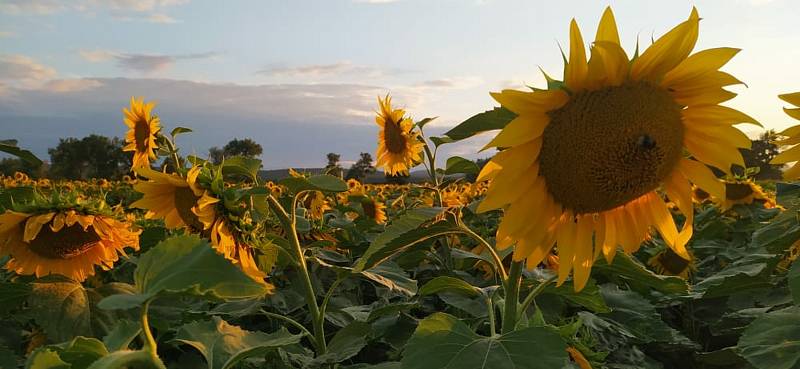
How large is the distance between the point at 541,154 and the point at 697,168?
489 mm

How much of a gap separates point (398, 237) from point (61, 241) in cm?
155

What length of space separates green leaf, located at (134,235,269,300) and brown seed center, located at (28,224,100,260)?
1913 mm

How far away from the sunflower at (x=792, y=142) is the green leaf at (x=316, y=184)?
4.95ft

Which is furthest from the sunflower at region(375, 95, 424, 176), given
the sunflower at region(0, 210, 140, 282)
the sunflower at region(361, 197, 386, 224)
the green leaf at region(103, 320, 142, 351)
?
the green leaf at region(103, 320, 142, 351)

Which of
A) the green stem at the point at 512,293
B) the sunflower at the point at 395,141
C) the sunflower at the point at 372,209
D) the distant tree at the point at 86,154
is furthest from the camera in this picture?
the distant tree at the point at 86,154

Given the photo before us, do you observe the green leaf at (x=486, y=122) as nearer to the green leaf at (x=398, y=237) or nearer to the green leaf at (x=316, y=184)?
the green leaf at (x=398, y=237)

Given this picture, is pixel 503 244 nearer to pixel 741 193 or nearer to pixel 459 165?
pixel 459 165

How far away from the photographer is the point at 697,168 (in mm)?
1825

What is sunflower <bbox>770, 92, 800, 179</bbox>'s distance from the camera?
7.29 feet

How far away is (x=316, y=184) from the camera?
2.33 meters

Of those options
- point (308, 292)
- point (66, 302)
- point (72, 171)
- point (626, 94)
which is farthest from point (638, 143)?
point (72, 171)

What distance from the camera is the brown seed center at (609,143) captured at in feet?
5.24

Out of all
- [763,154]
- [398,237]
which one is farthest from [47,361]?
[763,154]

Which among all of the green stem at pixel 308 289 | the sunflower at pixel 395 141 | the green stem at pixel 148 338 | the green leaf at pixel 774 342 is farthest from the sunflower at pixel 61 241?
the sunflower at pixel 395 141
